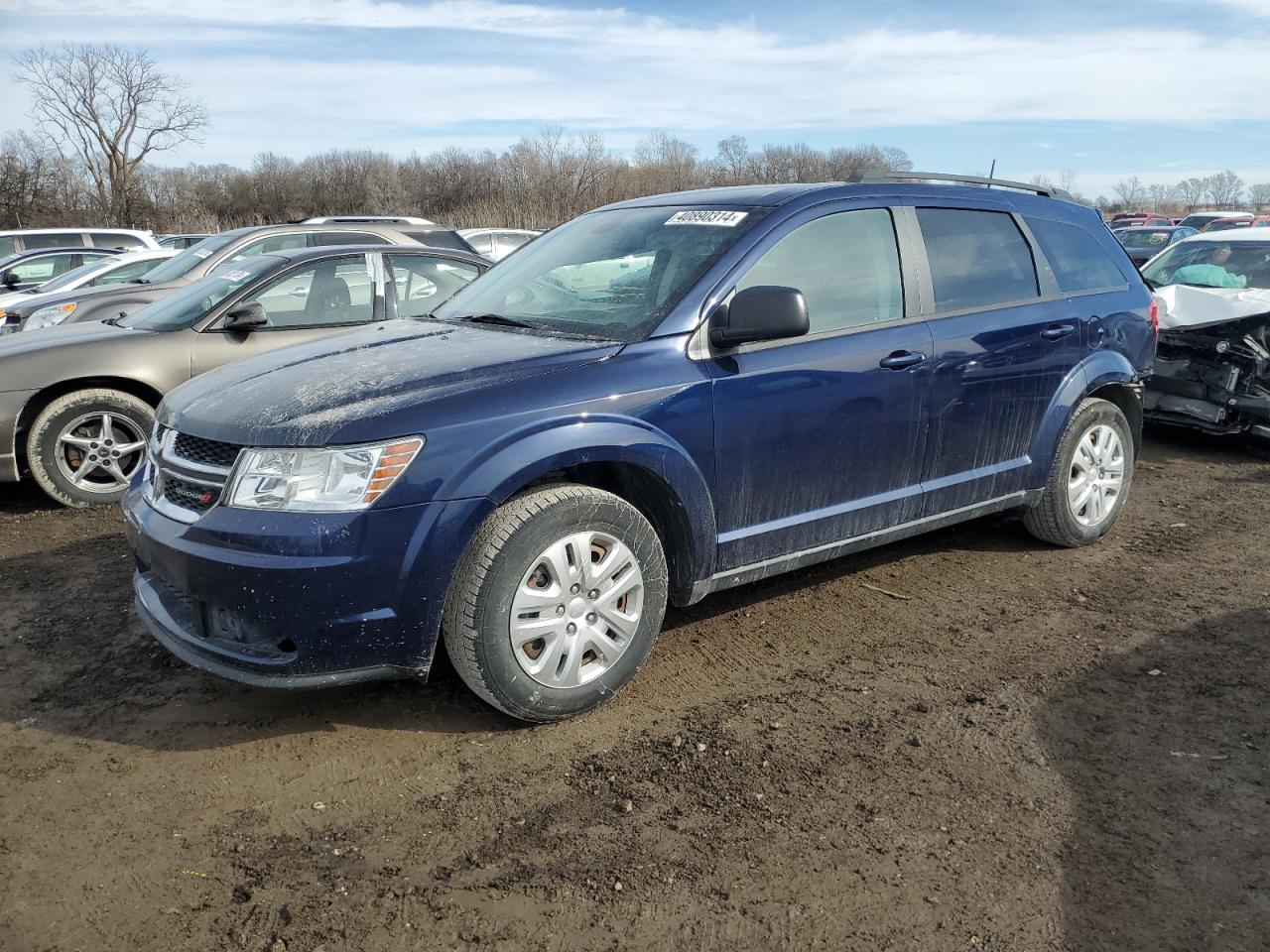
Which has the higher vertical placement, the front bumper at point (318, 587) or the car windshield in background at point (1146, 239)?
the car windshield in background at point (1146, 239)

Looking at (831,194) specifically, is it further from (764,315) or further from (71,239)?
(71,239)

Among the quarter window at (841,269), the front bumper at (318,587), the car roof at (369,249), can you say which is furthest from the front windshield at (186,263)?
the quarter window at (841,269)

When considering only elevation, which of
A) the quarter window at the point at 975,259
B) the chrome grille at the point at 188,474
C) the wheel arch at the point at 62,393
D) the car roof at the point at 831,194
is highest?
the car roof at the point at 831,194

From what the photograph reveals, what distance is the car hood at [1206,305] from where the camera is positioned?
281 inches

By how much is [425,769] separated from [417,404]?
1169mm

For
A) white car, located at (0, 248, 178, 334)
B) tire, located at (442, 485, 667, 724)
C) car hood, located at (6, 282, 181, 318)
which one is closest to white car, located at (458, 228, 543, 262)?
white car, located at (0, 248, 178, 334)

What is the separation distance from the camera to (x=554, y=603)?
3297mm

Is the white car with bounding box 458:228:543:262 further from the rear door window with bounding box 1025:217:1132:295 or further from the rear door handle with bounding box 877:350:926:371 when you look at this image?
the rear door handle with bounding box 877:350:926:371

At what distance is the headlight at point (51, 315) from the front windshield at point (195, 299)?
8.45ft

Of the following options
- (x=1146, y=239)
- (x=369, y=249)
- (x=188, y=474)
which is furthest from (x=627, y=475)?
(x=1146, y=239)

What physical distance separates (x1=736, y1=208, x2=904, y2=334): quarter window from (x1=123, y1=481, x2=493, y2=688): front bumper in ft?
5.26

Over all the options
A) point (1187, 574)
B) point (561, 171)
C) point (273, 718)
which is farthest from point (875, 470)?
point (561, 171)

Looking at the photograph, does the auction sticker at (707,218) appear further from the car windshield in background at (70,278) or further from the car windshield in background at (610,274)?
the car windshield in background at (70,278)

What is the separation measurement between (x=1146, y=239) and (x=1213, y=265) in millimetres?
17071
